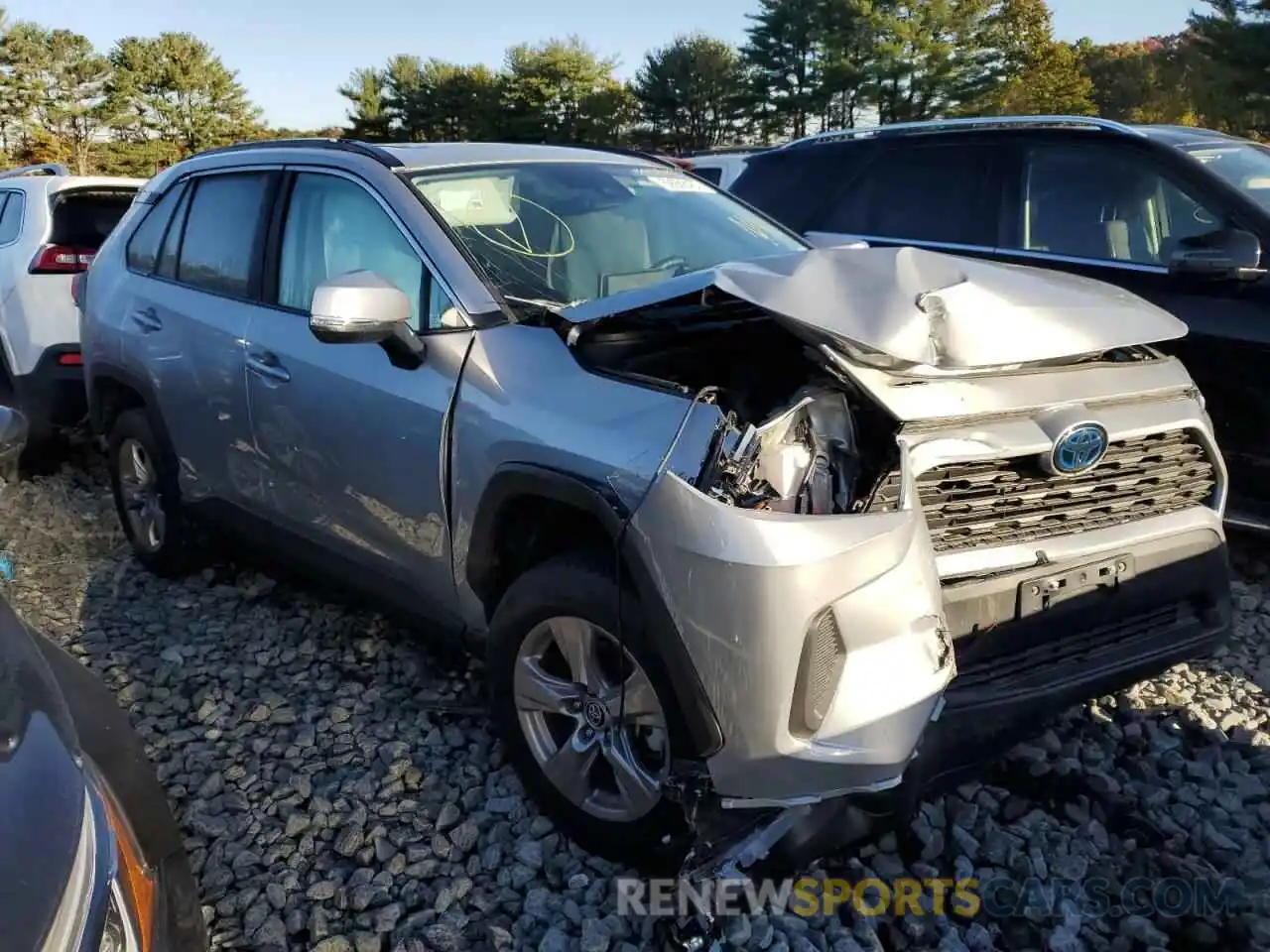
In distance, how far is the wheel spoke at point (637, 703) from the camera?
2368 mm

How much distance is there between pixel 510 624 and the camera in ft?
8.70

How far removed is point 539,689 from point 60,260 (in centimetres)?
530

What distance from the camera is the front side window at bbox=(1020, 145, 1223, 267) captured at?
4496mm

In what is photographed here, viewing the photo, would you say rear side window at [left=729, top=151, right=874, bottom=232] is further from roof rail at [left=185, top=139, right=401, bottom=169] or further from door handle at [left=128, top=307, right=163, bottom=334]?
door handle at [left=128, top=307, right=163, bottom=334]

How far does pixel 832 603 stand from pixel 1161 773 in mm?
1530

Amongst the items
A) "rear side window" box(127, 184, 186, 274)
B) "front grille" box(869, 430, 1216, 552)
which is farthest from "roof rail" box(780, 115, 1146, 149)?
"rear side window" box(127, 184, 186, 274)

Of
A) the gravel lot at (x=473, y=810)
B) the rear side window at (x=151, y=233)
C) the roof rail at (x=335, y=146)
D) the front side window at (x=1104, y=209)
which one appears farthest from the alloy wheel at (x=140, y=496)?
the front side window at (x=1104, y=209)

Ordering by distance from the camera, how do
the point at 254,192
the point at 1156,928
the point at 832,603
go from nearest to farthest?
the point at 832,603, the point at 1156,928, the point at 254,192

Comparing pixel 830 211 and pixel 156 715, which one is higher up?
pixel 830 211

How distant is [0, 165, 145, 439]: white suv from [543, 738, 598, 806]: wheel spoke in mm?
4966

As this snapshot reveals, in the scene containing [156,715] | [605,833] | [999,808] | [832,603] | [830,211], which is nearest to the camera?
[832,603]

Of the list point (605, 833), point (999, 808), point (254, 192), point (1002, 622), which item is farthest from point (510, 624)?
point (254, 192)

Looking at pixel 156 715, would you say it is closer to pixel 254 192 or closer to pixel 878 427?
pixel 254 192

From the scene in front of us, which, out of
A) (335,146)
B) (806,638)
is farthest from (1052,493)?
(335,146)
